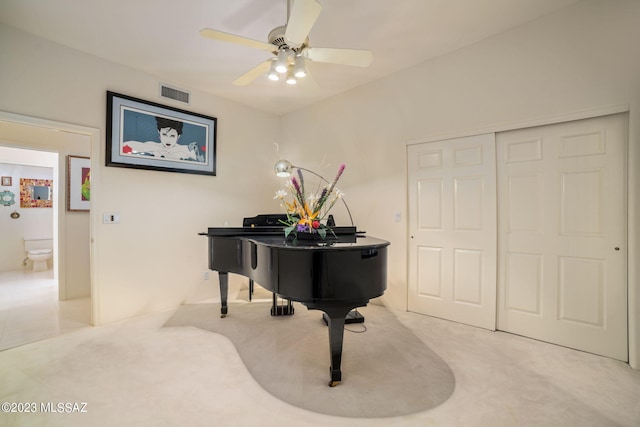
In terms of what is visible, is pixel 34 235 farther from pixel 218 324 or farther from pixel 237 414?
pixel 237 414

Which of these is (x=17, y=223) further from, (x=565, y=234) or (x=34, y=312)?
(x=565, y=234)

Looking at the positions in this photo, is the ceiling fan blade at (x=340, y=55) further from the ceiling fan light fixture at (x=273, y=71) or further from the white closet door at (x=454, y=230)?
the white closet door at (x=454, y=230)

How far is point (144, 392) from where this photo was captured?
71.6 inches

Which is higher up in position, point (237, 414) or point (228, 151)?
point (228, 151)

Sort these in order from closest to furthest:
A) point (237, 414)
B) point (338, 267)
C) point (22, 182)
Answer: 1. point (237, 414)
2. point (338, 267)
3. point (22, 182)

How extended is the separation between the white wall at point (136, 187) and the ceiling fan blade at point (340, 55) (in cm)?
229

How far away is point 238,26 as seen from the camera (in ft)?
8.09

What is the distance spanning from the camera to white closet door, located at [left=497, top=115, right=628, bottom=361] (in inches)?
86.6

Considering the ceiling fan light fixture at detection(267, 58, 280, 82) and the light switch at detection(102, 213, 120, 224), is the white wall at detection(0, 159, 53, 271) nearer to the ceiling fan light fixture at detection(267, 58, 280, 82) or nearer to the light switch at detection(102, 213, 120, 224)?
the light switch at detection(102, 213, 120, 224)

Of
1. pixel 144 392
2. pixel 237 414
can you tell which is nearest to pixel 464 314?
pixel 237 414

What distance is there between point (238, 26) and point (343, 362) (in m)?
2.92

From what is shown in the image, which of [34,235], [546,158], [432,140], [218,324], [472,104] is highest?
[472,104]

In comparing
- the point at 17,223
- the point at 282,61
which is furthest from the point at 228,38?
the point at 17,223

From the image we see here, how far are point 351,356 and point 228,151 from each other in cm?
313
